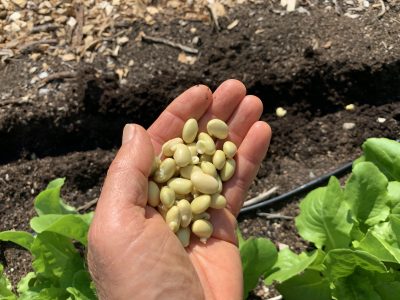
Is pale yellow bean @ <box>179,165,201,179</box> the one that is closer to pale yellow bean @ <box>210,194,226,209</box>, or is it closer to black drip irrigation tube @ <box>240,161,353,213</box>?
pale yellow bean @ <box>210,194,226,209</box>

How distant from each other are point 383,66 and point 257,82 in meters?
0.63

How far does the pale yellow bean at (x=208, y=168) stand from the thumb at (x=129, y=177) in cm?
24

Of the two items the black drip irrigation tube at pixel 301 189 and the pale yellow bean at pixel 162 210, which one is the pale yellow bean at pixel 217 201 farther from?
the black drip irrigation tube at pixel 301 189

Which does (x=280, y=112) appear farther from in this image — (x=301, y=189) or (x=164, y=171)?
(x=164, y=171)

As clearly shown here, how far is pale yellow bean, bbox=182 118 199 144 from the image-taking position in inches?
81.7

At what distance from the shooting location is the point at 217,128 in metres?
2.10

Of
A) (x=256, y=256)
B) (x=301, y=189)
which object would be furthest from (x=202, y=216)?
(x=301, y=189)

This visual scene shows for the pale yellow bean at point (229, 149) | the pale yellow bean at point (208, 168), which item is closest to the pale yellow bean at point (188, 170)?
the pale yellow bean at point (208, 168)

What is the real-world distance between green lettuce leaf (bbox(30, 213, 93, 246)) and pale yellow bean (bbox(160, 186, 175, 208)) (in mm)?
331

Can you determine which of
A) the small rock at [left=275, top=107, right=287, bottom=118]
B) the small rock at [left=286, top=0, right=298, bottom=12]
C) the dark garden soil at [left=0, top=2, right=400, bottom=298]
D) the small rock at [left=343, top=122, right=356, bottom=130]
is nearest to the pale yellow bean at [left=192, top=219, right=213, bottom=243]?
the dark garden soil at [left=0, top=2, right=400, bottom=298]

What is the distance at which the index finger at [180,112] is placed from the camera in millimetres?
2125

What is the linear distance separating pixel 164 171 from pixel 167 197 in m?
0.11

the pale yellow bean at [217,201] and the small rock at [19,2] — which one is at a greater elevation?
the small rock at [19,2]

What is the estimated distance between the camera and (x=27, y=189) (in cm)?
268
